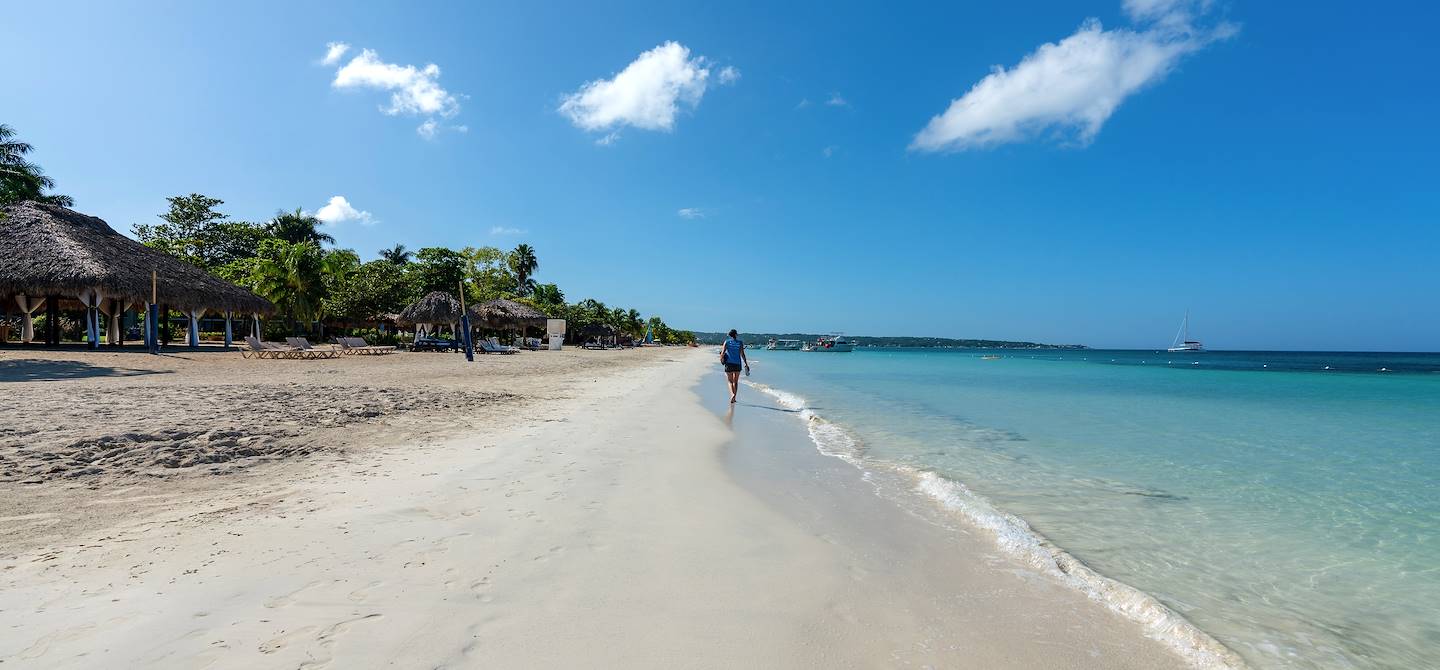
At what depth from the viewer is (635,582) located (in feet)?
9.93

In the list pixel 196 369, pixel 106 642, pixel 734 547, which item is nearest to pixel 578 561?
pixel 734 547

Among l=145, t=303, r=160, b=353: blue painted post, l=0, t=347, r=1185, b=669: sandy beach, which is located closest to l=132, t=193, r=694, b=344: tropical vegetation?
l=145, t=303, r=160, b=353: blue painted post

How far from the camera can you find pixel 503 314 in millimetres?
35906

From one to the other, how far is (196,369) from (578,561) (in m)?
16.1

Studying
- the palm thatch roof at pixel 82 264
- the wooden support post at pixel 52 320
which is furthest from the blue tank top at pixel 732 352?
the wooden support post at pixel 52 320

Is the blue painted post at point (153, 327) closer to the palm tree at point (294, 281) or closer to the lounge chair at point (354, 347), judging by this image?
the lounge chair at point (354, 347)

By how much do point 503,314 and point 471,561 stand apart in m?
35.0

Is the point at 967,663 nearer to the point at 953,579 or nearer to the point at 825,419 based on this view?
the point at 953,579

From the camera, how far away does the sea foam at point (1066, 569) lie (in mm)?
2713

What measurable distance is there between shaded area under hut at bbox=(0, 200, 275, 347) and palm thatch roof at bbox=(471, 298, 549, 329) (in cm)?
1243

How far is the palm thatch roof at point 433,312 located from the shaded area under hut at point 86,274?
7.58 meters

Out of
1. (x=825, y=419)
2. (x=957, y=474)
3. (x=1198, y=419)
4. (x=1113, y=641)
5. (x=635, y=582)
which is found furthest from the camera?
(x=1198, y=419)

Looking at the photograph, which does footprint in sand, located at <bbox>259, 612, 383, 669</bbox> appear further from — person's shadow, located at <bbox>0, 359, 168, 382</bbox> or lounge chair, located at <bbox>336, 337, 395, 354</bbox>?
lounge chair, located at <bbox>336, 337, 395, 354</bbox>

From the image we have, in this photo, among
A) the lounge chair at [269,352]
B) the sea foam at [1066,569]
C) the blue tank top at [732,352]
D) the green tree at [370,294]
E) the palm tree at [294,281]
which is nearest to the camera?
the sea foam at [1066,569]
